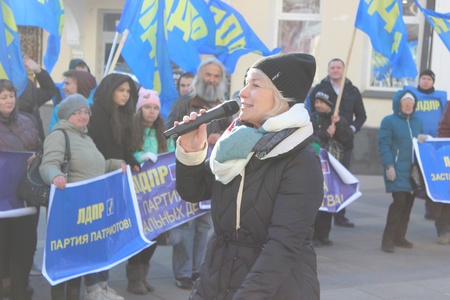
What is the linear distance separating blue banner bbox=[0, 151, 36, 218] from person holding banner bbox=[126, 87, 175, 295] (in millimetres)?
1066

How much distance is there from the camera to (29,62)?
306 inches

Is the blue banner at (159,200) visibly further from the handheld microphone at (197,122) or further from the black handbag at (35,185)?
the handheld microphone at (197,122)

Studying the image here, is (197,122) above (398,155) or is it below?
above

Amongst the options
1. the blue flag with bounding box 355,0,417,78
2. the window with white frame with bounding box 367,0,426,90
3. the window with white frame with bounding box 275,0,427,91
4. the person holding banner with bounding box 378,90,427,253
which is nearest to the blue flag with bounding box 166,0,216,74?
the blue flag with bounding box 355,0,417,78

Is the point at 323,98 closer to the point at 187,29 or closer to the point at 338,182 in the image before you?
the point at 338,182

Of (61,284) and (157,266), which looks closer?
(61,284)

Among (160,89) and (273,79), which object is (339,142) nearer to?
(160,89)

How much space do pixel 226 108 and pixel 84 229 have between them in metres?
2.95

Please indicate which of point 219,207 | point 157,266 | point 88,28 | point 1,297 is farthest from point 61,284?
point 88,28

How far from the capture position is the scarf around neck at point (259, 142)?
313 centimetres

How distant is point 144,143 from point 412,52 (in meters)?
9.51

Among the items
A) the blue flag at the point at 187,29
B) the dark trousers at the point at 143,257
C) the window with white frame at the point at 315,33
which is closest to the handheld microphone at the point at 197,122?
the dark trousers at the point at 143,257

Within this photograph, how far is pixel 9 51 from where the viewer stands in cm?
614

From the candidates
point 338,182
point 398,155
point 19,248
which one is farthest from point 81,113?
point 398,155
